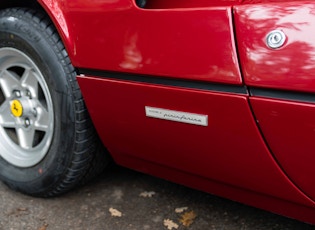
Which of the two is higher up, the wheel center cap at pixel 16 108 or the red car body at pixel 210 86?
the red car body at pixel 210 86

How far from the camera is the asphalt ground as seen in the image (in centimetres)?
213

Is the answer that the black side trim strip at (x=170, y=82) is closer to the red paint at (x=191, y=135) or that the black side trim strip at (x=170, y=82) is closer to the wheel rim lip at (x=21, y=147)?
the red paint at (x=191, y=135)

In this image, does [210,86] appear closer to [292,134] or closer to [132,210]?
[292,134]

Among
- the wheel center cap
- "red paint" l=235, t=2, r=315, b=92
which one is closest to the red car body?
"red paint" l=235, t=2, r=315, b=92

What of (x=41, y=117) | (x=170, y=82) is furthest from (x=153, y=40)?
(x=41, y=117)

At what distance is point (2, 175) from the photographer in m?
2.46

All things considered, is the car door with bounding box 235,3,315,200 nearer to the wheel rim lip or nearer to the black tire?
the black tire

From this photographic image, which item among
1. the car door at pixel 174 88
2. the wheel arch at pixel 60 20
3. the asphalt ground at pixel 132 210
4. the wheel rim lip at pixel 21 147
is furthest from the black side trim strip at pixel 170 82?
the asphalt ground at pixel 132 210

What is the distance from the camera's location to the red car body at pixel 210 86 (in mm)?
1354

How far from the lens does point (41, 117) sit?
2.28 m

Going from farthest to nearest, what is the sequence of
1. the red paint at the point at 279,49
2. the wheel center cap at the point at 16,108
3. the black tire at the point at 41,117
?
the wheel center cap at the point at 16,108
the black tire at the point at 41,117
the red paint at the point at 279,49

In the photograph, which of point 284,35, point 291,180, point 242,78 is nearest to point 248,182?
point 291,180

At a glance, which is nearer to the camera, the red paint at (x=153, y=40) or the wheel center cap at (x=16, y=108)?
the red paint at (x=153, y=40)

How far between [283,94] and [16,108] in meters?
1.55
